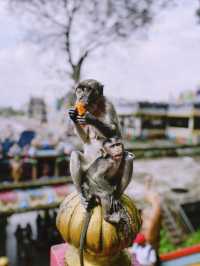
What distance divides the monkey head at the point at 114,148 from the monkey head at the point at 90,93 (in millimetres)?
197

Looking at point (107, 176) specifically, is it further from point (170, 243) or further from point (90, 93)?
point (170, 243)

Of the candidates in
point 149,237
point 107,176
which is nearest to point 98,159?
point 107,176

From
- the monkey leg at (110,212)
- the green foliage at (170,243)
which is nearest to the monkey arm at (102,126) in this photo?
the monkey leg at (110,212)

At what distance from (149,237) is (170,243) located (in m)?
2.58

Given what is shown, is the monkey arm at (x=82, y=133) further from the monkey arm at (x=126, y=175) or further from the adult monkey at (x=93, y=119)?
the monkey arm at (x=126, y=175)

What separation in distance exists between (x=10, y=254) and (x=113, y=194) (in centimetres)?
848

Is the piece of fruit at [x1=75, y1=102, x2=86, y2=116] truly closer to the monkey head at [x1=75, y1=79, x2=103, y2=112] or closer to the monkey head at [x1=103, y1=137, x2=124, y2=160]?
the monkey head at [x1=75, y1=79, x2=103, y2=112]

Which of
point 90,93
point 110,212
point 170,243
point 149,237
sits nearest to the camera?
point 110,212

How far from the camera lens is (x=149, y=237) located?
21.5 ft

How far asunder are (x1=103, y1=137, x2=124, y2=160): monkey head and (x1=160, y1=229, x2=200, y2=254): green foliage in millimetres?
7957

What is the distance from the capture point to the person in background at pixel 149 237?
570 cm

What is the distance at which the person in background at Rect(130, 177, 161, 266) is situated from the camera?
5699 millimetres

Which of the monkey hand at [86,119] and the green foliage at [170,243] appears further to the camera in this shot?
the green foliage at [170,243]

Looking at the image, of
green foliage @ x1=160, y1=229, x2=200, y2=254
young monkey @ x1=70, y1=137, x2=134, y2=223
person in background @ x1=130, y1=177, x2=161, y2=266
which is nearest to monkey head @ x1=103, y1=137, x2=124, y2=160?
young monkey @ x1=70, y1=137, x2=134, y2=223
